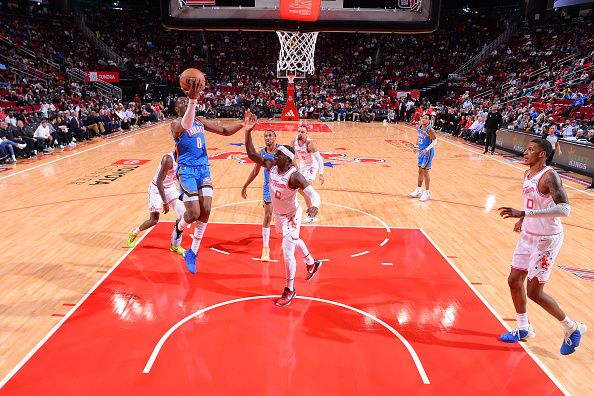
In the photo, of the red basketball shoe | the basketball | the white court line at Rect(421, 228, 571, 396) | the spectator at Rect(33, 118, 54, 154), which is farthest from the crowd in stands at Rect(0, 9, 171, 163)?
the white court line at Rect(421, 228, 571, 396)

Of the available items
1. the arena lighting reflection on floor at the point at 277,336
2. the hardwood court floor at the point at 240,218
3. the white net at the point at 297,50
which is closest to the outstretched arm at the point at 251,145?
the arena lighting reflection on floor at the point at 277,336

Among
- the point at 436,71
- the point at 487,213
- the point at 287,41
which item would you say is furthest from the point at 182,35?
the point at 487,213

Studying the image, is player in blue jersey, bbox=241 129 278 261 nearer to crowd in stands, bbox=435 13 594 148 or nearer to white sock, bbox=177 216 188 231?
white sock, bbox=177 216 188 231

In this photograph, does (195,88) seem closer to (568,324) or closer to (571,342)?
(568,324)

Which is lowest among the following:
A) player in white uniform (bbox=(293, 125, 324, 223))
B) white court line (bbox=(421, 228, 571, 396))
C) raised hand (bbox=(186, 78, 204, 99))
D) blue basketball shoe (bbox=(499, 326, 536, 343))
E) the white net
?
white court line (bbox=(421, 228, 571, 396))

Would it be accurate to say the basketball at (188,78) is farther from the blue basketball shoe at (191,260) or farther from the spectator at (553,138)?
the spectator at (553,138)

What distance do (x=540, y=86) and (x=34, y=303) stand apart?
25.9 m

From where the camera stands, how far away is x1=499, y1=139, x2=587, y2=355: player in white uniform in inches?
161

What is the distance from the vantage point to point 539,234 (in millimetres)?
4242

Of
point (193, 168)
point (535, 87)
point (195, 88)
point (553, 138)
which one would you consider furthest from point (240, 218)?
point (535, 87)

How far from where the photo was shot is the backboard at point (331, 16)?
11.3m

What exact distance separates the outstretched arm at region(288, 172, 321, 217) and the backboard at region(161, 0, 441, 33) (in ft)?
25.7

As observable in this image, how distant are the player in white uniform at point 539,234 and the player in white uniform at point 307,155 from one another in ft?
13.8

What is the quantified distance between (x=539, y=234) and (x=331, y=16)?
894cm
